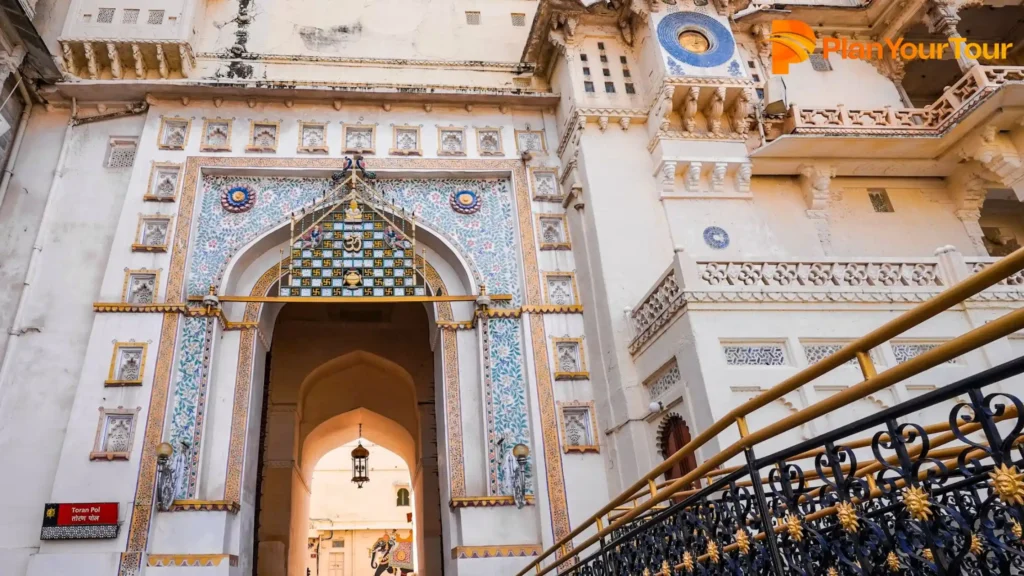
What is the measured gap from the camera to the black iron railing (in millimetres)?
1969

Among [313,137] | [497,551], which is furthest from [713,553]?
[313,137]

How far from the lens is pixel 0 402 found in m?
8.74

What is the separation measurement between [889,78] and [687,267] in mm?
7721

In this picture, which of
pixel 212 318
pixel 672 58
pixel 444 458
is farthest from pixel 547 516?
pixel 672 58

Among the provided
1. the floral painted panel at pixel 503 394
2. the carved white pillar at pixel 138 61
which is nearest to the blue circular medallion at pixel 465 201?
the floral painted panel at pixel 503 394

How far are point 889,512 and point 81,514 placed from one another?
8.84 metres

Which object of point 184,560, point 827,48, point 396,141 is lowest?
point 184,560

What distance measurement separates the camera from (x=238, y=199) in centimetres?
1091

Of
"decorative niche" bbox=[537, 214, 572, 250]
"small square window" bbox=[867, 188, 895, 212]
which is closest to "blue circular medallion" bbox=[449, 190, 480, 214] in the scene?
"decorative niche" bbox=[537, 214, 572, 250]

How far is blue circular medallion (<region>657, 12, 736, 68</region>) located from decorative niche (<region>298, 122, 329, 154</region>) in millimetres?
5689

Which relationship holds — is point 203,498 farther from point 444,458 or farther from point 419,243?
point 419,243

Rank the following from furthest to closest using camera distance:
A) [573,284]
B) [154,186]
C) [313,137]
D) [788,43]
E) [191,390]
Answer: [788,43] → [313,137] → [573,284] → [154,186] → [191,390]

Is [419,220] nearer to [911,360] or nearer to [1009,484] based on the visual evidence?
[911,360]

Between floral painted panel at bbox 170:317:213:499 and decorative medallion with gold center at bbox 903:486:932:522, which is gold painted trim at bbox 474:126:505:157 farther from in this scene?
decorative medallion with gold center at bbox 903:486:932:522
